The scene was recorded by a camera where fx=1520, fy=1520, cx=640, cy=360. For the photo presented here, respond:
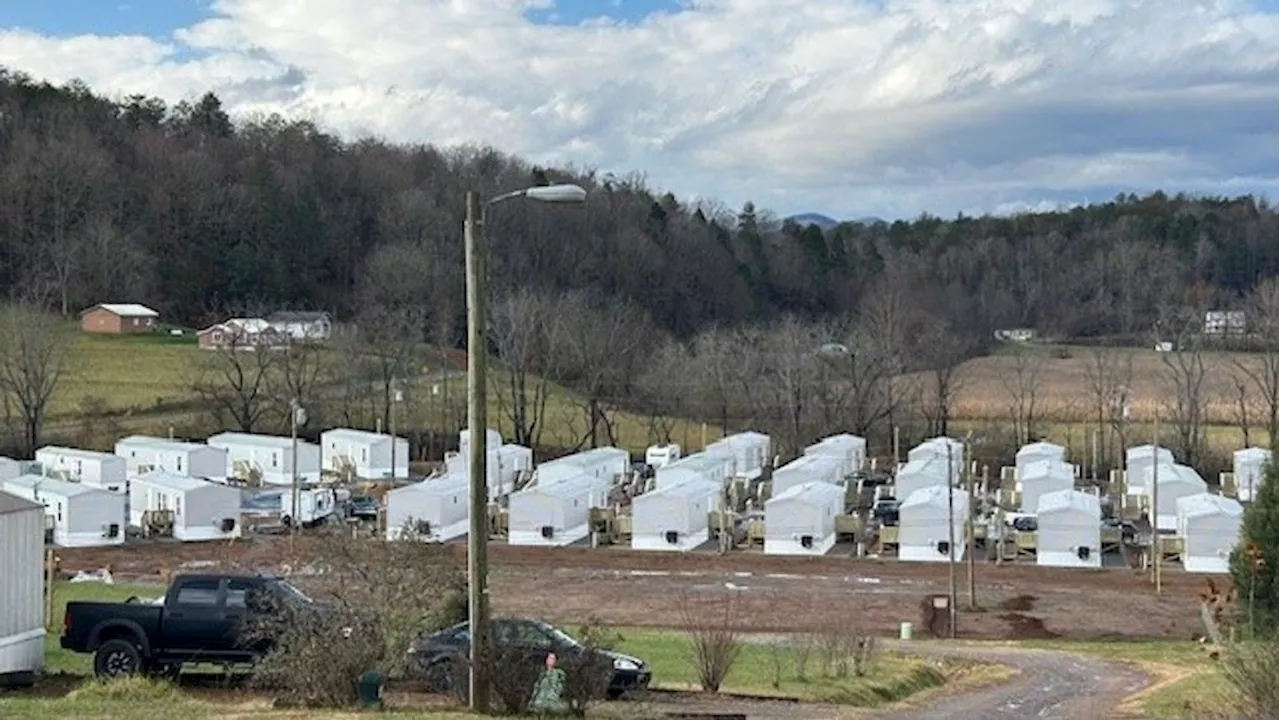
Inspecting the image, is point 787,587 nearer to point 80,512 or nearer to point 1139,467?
point 80,512

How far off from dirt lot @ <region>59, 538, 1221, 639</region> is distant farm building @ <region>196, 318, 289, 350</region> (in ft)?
112

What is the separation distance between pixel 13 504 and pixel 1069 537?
98.8 feet

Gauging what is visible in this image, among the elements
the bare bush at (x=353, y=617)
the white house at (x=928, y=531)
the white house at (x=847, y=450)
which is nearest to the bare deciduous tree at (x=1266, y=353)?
the white house at (x=847, y=450)

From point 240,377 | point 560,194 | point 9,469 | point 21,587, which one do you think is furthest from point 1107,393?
point 560,194

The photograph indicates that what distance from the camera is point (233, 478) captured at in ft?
186

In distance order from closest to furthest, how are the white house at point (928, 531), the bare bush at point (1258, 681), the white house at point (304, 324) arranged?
the bare bush at point (1258, 681), the white house at point (928, 531), the white house at point (304, 324)

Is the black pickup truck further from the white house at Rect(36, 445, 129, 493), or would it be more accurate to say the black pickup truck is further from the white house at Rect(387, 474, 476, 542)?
the white house at Rect(36, 445, 129, 493)

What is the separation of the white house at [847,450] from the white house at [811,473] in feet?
6.88

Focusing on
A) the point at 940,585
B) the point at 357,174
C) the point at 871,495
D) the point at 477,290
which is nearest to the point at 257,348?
the point at 871,495

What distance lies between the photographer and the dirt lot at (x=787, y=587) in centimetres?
3197

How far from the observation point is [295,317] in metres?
95.0

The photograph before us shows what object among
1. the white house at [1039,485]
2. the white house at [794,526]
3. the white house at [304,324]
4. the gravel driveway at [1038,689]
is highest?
the white house at [304,324]

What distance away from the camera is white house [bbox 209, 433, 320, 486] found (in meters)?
57.0

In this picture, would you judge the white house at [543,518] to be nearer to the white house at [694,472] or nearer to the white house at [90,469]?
the white house at [694,472]
